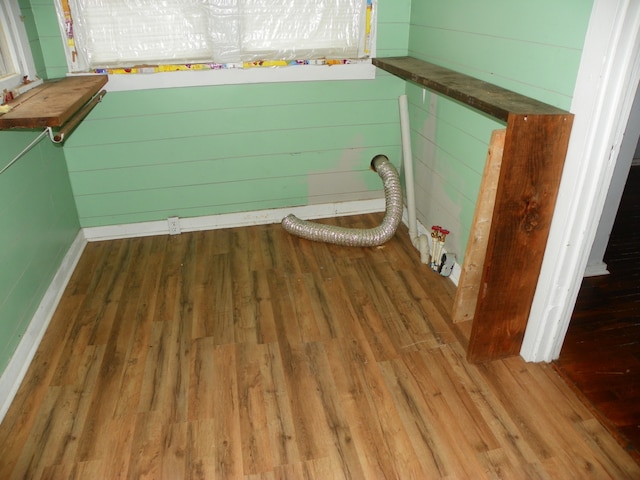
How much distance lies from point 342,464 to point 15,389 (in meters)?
1.51

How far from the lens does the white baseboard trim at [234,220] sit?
341 centimetres

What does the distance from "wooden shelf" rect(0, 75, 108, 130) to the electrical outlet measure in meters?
1.03

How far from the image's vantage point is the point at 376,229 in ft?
10.5

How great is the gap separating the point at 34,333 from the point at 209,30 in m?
2.04

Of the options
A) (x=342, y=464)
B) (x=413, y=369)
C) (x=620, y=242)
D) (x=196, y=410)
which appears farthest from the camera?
(x=620, y=242)

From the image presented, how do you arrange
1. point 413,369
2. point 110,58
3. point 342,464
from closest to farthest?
1. point 342,464
2. point 413,369
3. point 110,58

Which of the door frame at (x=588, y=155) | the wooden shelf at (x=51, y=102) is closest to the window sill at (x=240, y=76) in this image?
the wooden shelf at (x=51, y=102)

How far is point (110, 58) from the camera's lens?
9.64 ft

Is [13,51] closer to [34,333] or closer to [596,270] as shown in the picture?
[34,333]

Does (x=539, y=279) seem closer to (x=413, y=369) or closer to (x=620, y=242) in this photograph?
(x=413, y=369)

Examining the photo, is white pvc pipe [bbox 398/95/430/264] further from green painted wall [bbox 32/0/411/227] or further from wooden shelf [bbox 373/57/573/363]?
wooden shelf [bbox 373/57/573/363]

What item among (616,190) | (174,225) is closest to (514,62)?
(616,190)

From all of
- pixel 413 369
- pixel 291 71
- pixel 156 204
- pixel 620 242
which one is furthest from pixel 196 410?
pixel 620 242

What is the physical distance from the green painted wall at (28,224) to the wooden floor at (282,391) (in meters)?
0.21
